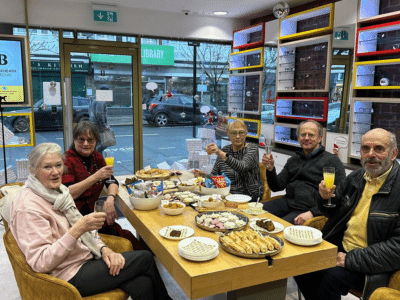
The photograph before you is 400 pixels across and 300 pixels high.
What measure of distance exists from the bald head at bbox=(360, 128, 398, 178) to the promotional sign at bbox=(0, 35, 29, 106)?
14.4 feet

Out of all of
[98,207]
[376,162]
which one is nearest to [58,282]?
[98,207]

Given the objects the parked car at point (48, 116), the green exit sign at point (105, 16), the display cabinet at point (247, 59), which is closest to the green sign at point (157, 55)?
the green exit sign at point (105, 16)

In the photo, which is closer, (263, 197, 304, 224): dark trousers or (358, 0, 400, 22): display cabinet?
(263, 197, 304, 224): dark trousers

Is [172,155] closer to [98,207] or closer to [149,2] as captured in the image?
[149,2]

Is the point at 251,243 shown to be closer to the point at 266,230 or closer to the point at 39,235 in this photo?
the point at 266,230

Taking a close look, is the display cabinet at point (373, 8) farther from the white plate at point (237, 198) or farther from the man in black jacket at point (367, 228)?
the white plate at point (237, 198)

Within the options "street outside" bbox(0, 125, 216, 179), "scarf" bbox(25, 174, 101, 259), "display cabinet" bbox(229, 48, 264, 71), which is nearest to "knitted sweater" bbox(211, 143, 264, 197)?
"scarf" bbox(25, 174, 101, 259)

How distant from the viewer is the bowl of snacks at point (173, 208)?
226 centimetres

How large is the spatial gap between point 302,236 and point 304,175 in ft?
3.94

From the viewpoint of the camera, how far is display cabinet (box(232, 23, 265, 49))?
543 cm

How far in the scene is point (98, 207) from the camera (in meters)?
1.67

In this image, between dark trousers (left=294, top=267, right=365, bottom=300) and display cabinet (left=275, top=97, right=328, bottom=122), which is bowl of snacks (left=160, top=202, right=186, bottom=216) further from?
display cabinet (left=275, top=97, right=328, bottom=122)

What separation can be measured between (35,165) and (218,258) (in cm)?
105

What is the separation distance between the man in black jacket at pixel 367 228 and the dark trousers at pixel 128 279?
0.98 meters
